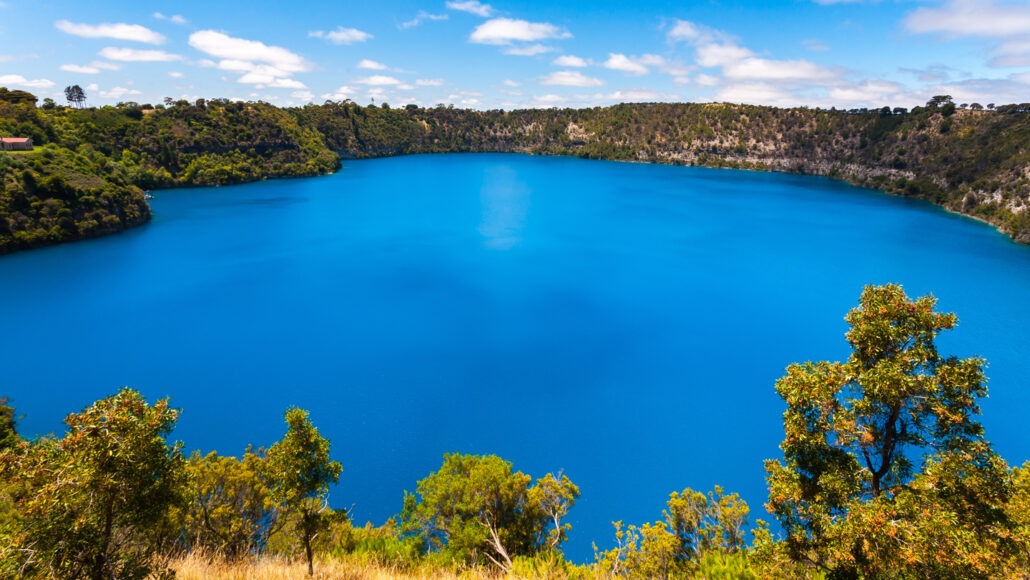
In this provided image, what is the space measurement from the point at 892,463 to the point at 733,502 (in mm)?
6130

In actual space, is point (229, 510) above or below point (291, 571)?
below

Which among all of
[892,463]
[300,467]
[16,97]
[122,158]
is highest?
[16,97]

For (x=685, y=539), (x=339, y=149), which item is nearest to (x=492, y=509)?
(x=685, y=539)

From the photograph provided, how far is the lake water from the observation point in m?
24.3

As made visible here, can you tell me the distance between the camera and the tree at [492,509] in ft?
49.0

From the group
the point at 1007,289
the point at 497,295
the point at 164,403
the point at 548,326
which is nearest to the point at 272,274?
the point at 497,295

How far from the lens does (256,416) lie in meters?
25.8

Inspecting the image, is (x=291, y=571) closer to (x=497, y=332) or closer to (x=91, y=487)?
(x=91, y=487)

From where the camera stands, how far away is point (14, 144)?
68.8 m

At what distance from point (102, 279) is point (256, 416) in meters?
37.0

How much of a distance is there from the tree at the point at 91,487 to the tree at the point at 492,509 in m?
9.10

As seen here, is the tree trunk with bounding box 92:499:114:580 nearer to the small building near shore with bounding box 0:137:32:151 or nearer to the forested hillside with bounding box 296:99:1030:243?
the small building near shore with bounding box 0:137:32:151

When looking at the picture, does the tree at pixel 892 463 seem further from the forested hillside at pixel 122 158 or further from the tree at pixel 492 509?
the forested hillside at pixel 122 158

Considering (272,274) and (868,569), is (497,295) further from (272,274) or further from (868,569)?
(868,569)
